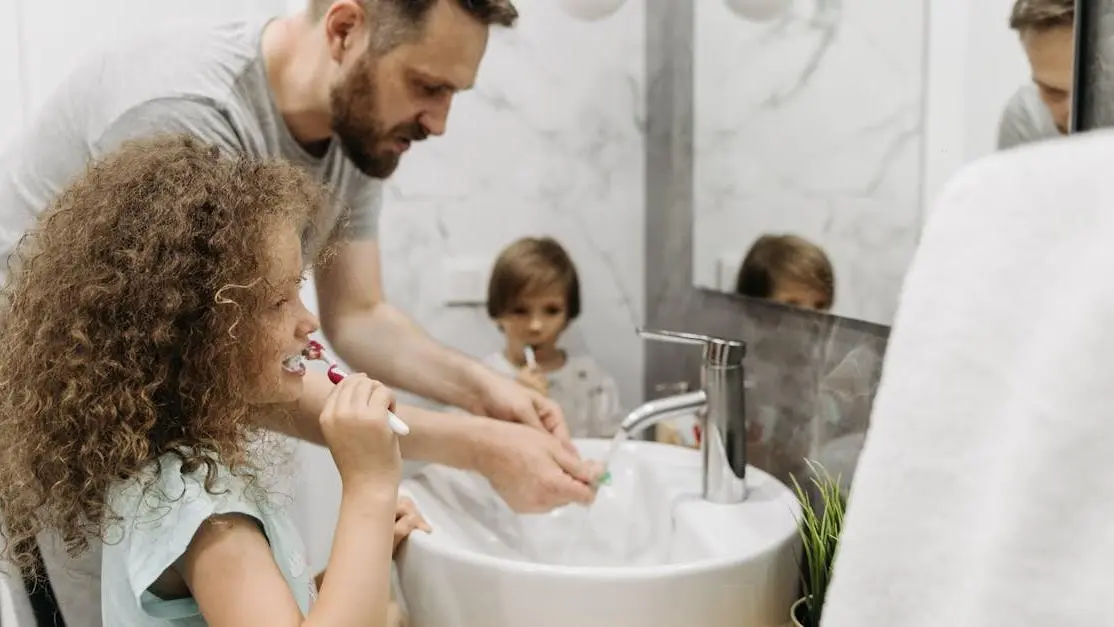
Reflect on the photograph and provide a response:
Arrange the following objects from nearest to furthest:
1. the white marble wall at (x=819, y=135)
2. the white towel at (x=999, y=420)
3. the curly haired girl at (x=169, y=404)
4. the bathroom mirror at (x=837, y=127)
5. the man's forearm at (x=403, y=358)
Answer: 1. the white towel at (x=999, y=420)
2. the curly haired girl at (x=169, y=404)
3. the bathroom mirror at (x=837, y=127)
4. the white marble wall at (x=819, y=135)
5. the man's forearm at (x=403, y=358)

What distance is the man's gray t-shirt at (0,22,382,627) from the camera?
102 centimetres

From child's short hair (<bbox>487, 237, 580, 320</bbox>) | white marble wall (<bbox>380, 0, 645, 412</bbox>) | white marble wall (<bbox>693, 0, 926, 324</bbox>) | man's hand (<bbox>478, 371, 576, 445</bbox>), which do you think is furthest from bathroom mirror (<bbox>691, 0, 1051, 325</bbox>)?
man's hand (<bbox>478, 371, 576, 445</bbox>)

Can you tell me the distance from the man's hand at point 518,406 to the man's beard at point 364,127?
34cm

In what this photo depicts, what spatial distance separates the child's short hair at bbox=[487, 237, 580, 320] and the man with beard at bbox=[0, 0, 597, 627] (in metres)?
0.22

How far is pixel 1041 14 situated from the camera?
799 mm

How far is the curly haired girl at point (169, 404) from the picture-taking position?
745 mm

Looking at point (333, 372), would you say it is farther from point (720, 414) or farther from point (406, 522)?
point (720, 414)

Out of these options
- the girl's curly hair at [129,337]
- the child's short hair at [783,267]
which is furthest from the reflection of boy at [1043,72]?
the girl's curly hair at [129,337]

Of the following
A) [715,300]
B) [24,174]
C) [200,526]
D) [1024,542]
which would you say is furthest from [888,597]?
[24,174]

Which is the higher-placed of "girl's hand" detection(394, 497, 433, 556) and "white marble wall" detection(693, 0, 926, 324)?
"white marble wall" detection(693, 0, 926, 324)

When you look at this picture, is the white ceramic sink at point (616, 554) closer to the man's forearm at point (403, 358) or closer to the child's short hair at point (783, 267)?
the man's forearm at point (403, 358)

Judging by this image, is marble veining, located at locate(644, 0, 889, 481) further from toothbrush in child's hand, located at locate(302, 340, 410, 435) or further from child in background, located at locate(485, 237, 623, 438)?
toothbrush in child's hand, located at locate(302, 340, 410, 435)

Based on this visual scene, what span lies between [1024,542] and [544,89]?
3.71 ft

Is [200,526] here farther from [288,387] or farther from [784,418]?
[784,418]
